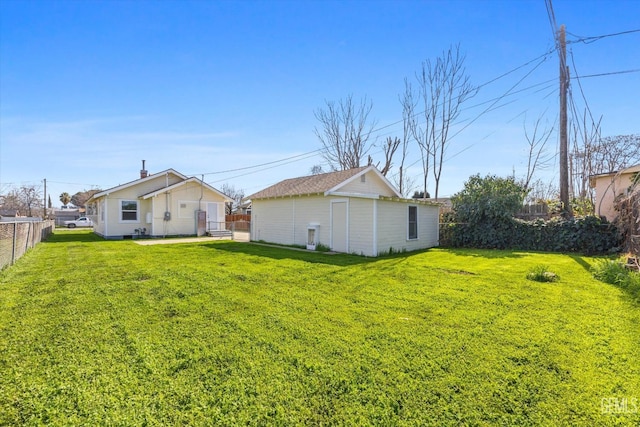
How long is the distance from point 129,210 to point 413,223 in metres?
16.5

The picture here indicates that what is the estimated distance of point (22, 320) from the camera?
424 cm

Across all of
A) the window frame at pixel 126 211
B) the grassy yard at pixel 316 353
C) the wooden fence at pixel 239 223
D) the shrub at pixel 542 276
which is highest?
the window frame at pixel 126 211

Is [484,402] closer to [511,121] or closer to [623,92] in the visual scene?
[623,92]

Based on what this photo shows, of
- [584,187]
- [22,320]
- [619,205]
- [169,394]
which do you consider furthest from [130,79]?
[584,187]

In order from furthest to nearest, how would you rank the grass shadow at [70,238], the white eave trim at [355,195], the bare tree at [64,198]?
the bare tree at [64,198] → the grass shadow at [70,238] → the white eave trim at [355,195]

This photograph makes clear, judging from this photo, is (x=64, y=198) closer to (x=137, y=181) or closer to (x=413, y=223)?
(x=137, y=181)

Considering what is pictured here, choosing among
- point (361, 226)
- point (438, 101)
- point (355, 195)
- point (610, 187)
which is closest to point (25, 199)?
point (355, 195)

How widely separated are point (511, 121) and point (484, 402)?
22366 millimetres

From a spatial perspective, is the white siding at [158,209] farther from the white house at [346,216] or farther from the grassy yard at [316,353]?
the grassy yard at [316,353]

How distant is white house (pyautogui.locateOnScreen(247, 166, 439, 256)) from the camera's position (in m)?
11.2

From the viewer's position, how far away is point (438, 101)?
22.4 m

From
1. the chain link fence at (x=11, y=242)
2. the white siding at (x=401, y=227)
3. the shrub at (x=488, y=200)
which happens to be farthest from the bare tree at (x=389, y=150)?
the chain link fence at (x=11, y=242)

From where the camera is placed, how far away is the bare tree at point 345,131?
88.3 feet

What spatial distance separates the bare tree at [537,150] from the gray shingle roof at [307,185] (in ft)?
49.6
